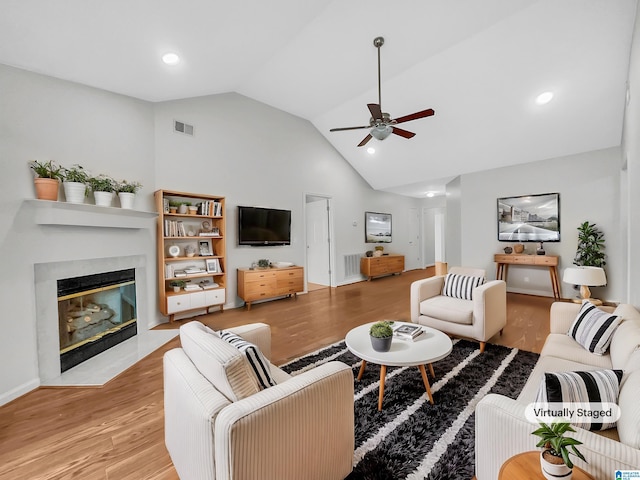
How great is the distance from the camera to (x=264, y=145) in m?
5.15

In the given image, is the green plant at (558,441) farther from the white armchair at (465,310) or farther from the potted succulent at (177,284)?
the potted succulent at (177,284)

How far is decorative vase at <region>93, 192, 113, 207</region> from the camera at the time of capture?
2.88 m

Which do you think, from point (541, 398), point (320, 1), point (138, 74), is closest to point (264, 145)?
point (138, 74)

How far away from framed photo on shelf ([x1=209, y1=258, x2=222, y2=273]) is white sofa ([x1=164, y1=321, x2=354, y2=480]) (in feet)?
9.80

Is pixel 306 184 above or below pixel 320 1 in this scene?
below

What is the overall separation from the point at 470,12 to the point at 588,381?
355cm

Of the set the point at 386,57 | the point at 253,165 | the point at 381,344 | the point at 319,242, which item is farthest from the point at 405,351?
the point at 319,242

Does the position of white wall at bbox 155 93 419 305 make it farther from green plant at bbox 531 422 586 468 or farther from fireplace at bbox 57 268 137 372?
green plant at bbox 531 422 586 468

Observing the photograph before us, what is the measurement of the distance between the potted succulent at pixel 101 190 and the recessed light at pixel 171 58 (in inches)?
54.1

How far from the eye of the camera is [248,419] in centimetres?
96

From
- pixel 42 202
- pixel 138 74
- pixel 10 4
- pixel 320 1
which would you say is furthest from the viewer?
pixel 138 74

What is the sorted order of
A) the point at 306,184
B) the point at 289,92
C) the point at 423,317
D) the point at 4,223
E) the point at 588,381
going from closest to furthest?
1. the point at 588,381
2. the point at 4,223
3. the point at 423,317
4. the point at 289,92
5. the point at 306,184

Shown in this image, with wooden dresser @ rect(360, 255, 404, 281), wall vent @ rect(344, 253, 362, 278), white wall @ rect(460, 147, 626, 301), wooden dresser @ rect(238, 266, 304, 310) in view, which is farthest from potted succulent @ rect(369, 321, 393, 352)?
wooden dresser @ rect(360, 255, 404, 281)

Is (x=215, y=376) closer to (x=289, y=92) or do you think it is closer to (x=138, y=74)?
(x=138, y=74)
